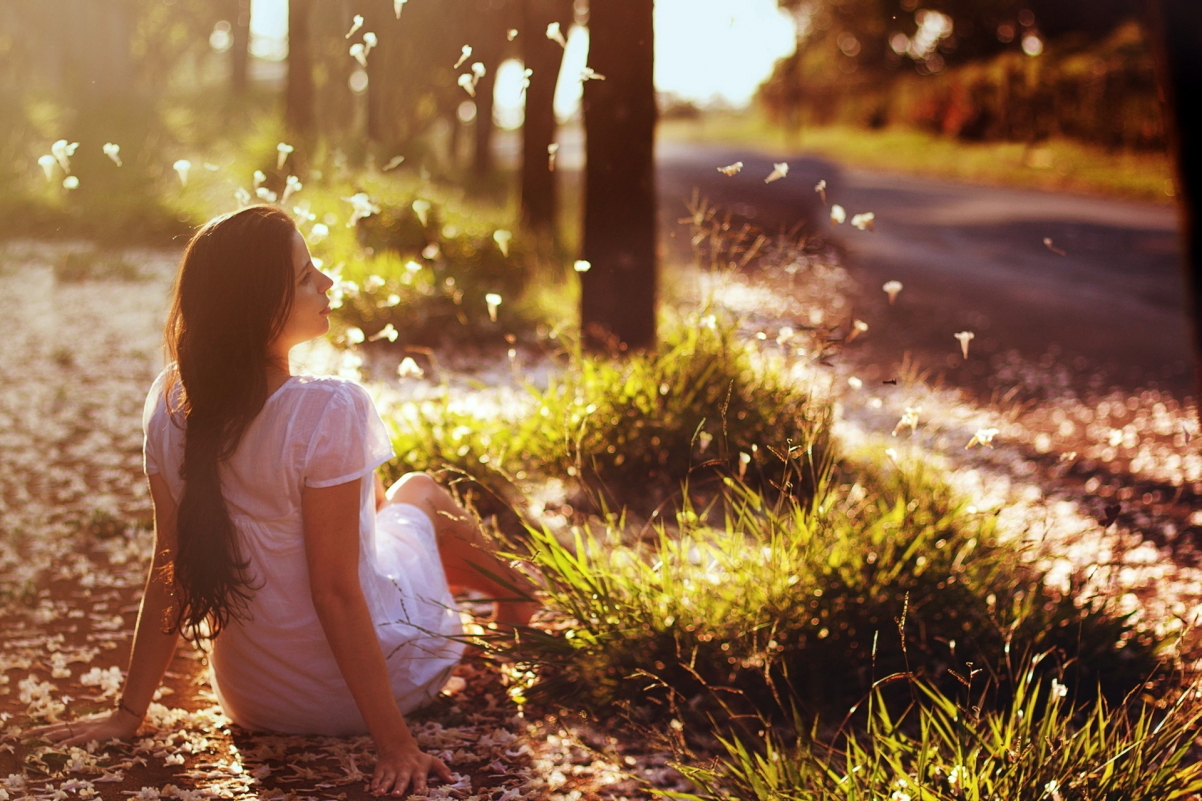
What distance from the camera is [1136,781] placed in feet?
8.11

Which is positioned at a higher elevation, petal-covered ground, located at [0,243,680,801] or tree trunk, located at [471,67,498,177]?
tree trunk, located at [471,67,498,177]

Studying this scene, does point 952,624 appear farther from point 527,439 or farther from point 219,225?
point 219,225

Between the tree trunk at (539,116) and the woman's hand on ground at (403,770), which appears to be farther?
the tree trunk at (539,116)

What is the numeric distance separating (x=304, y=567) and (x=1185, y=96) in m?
2.18

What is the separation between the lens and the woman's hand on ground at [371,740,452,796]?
2.59 metres

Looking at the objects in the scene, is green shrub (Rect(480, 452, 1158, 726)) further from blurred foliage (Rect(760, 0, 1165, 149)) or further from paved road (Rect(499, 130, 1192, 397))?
blurred foliage (Rect(760, 0, 1165, 149))

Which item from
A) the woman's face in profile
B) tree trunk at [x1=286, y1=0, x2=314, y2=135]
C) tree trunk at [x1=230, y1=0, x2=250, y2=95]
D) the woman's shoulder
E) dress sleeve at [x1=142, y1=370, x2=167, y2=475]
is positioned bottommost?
dress sleeve at [x1=142, y1=370, x2=167, y2=475]

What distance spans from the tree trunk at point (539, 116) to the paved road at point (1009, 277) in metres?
2.11

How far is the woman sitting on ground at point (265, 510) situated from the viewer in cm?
254

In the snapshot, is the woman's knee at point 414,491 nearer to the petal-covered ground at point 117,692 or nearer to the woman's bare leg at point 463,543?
the woman's bare leg at point 463,543

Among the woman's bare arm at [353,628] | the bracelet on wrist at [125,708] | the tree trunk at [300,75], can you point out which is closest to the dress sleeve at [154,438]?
the woman's bare arm at [353,628]

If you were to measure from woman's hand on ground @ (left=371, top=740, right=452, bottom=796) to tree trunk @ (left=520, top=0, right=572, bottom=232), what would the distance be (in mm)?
8672

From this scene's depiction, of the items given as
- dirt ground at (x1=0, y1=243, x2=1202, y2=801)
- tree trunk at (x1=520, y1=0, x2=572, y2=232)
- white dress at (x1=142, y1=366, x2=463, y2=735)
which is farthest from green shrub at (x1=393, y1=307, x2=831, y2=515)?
tree trunk at (x1=520, y1=0, x2=572, y2=232)

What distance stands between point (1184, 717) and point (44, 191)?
12954 mm
